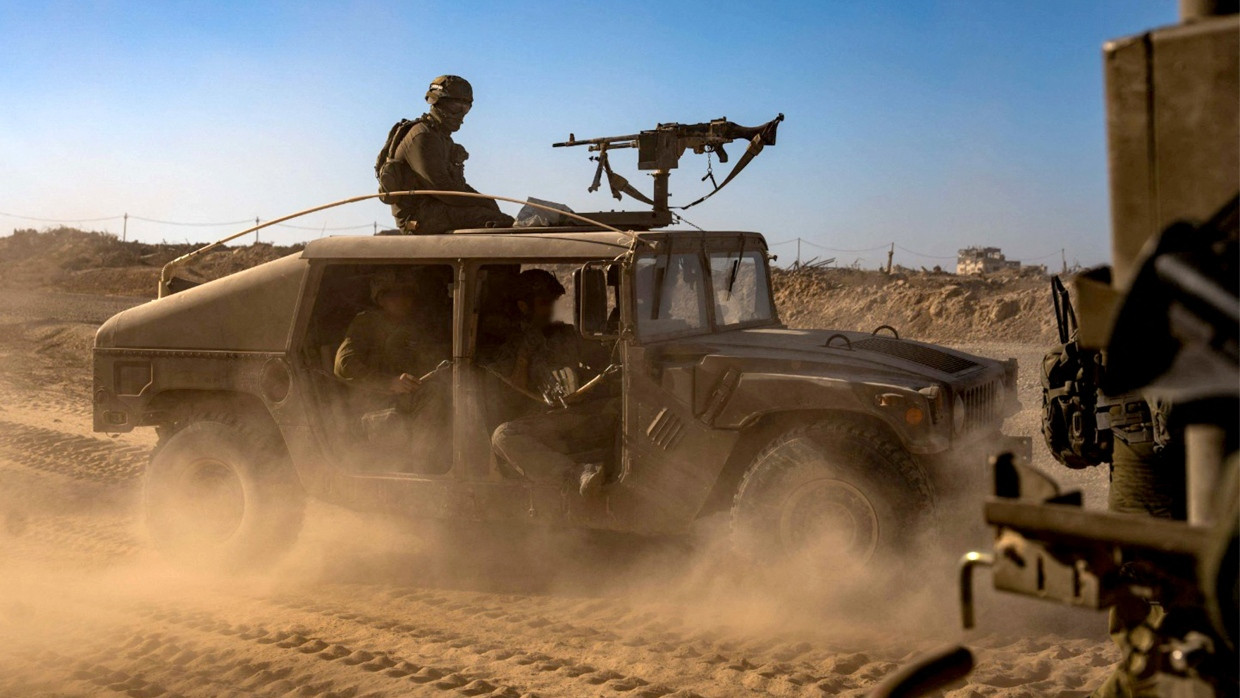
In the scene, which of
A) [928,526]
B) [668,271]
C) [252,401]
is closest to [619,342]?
[668,271]

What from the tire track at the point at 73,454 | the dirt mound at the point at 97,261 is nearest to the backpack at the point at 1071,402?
the tire track at the point at 73,454

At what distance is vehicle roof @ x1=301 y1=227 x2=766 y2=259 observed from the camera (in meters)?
5.77

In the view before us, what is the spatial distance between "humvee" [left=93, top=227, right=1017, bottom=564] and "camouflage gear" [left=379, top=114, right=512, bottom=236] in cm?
32

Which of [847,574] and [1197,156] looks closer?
[1197,156]

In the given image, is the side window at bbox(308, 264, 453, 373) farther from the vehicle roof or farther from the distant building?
the distant building

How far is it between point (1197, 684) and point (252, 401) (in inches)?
215

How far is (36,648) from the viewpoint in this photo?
527 centimetres

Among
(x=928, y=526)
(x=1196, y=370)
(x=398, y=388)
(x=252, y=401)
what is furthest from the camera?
(x=252, y=401)

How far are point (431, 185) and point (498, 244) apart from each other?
112cm

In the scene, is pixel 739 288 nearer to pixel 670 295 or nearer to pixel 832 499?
pixel 670 295

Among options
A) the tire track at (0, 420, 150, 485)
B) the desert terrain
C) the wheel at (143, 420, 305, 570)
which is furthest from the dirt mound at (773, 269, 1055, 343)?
the wheel at (143, 420, 305, 570)

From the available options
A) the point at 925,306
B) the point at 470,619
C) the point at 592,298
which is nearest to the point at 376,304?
the point at 592,298

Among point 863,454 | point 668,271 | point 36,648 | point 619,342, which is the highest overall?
point 668,271

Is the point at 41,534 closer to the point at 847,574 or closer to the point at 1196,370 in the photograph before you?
the point at 847,574
